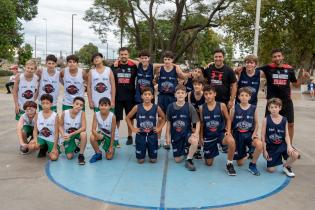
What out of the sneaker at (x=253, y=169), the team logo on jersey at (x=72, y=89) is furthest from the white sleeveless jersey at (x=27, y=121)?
the sneaker at (x=253, y=169)

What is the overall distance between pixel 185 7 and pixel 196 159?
2269 cm

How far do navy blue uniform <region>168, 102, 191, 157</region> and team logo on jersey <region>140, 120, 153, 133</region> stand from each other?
34 cm

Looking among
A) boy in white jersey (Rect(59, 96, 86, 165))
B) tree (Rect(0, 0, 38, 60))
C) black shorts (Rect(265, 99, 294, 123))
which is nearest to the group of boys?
boy in white jersey (Rect(59, 96, 86, 165))

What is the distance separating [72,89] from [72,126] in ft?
2.65

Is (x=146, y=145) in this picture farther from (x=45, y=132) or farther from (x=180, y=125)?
(x=45, y=132)

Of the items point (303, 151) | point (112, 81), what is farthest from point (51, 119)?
point (303, 151)

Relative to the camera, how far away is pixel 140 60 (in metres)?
6.75

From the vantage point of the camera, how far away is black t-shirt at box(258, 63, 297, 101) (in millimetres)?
6281

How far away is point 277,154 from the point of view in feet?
18.1

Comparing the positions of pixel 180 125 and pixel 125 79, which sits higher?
pixel 125 79

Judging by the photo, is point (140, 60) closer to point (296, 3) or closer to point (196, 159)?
point (196, 159)

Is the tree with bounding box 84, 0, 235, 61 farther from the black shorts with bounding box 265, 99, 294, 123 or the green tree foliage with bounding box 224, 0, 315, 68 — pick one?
the black shorts with bounding box 265, 99, 294, 123

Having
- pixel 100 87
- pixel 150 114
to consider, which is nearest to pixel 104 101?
pixel 100 87

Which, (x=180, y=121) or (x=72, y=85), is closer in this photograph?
(x=180, y=121)
